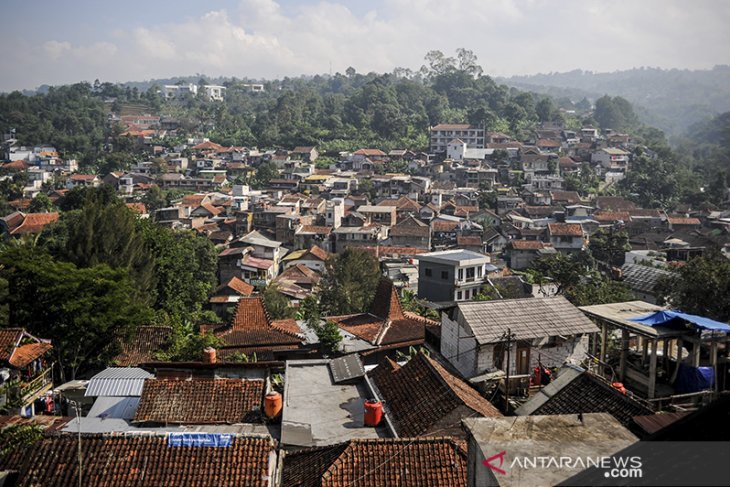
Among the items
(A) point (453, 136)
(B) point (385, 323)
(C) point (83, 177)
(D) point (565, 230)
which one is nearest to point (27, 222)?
(C) point (83, 177)

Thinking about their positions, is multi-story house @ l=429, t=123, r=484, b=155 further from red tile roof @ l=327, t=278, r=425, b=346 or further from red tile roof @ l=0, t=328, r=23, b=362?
red tile roof @ l=0, t=328, r=23, b=362

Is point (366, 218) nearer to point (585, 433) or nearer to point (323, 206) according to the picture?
point (323, 206)

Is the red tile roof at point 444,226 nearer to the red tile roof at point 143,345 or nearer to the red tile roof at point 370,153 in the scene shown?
the red tile roof at point 370,153

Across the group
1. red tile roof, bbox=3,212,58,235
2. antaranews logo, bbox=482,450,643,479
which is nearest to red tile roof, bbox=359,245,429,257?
red tile roof, bbox=3,212,58,235

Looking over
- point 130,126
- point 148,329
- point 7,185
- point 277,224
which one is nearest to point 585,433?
point 148,329

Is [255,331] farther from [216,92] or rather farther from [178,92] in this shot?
[178,92]
